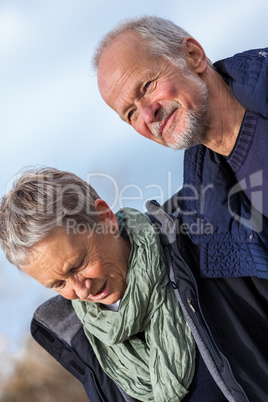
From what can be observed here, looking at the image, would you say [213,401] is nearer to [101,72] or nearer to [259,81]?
[259,81]

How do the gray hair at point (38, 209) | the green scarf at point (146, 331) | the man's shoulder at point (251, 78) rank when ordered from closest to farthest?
the man's shoulder at point (251, 78)
the gray hair at point (38, 209)
the green scarf at point (146, 331)

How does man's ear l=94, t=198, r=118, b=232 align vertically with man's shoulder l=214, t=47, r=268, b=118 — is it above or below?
below

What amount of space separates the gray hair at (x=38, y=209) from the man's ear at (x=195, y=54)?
62cm

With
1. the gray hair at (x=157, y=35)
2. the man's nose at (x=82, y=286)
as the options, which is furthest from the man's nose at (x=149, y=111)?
the man's nose at (x=82, y=286)

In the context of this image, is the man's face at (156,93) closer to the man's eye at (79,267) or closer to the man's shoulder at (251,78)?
the man's shoulder at (251,78)

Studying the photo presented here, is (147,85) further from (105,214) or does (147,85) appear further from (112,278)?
(112,278)

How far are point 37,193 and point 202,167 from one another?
2.12 feet

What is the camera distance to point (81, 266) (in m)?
1.66

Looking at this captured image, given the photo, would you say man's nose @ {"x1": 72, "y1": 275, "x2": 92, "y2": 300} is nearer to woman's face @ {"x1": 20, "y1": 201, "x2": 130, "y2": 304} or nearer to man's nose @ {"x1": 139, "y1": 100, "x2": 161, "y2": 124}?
woman's face @ {"x1": 20, "y1": 201, "x2": 130, "y2": 304}

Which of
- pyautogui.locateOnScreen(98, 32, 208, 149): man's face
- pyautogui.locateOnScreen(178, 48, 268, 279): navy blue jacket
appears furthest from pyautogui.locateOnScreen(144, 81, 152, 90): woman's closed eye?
pyautogui.locateOnScreen(178, 48, 268, 279): navy blue jacket

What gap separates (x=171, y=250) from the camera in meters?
1.79

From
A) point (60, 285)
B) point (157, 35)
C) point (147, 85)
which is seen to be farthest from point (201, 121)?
point (60, 285)

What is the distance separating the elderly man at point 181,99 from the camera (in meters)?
1.66

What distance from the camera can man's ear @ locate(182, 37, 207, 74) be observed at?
176cm
